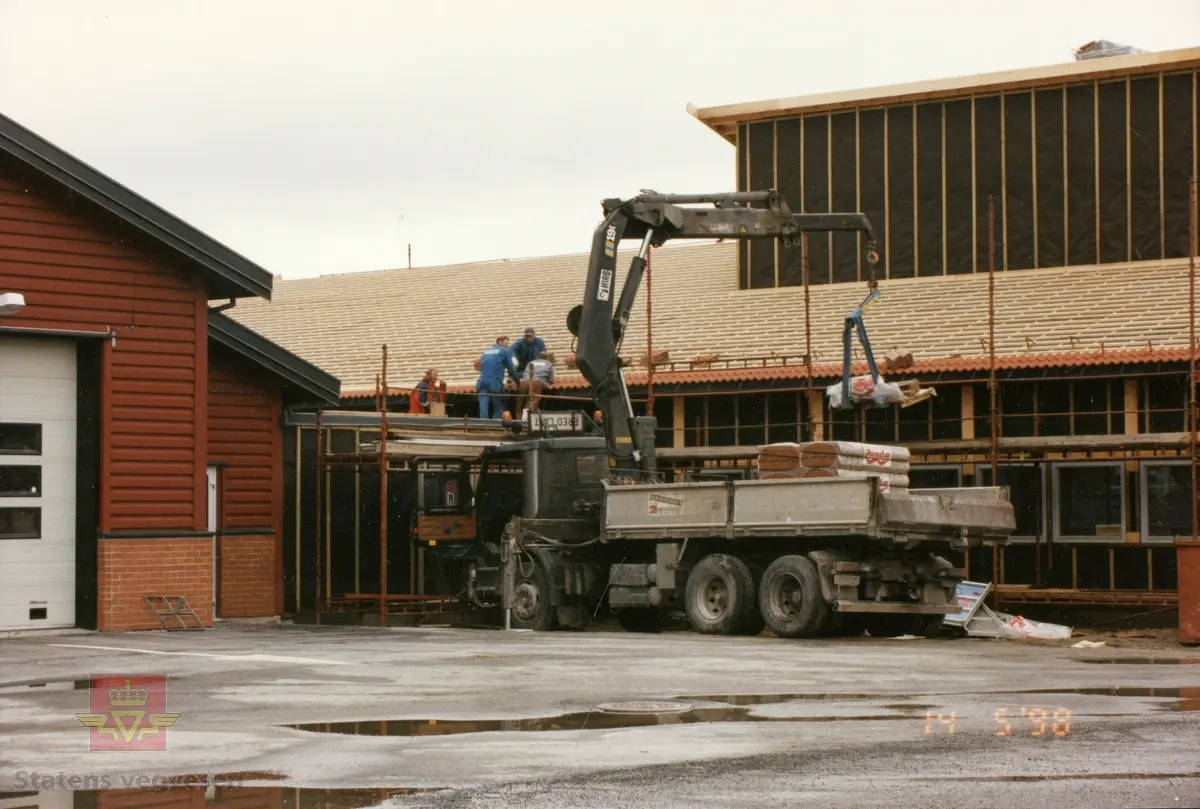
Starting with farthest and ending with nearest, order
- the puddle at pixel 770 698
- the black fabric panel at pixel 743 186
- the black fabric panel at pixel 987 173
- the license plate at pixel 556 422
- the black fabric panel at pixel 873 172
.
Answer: the black fabric panel at pixel 743 186, the black fabric panel at pixel 873 172, the black fabric panel at pixel 987 173, the license plate at pixel 556 422, the puddle at pixel 770 698

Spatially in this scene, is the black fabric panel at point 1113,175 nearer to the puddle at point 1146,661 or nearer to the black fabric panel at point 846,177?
the black fabric panel at point 846,177

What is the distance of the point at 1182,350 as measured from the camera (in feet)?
76.1

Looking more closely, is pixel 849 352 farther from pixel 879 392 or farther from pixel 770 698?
pixel 770 698

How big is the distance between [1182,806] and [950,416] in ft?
59.9

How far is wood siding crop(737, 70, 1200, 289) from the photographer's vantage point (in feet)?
94.6

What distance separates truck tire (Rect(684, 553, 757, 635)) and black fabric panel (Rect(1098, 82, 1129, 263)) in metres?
11.3

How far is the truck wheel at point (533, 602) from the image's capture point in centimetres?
2275

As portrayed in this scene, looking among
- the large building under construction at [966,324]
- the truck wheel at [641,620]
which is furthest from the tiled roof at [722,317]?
the truck wheel at [641,620]

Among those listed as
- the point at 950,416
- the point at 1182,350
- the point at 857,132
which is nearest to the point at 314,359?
the point at 857,132

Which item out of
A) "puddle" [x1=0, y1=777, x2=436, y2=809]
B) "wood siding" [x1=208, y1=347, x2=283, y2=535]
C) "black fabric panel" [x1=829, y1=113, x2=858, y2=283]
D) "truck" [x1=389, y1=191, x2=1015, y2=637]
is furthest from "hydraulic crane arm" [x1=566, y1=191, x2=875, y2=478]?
"puddle" [x1=0, y1=777, x2=436, y2=809]

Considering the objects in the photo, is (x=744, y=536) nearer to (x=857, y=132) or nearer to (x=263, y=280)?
(x=263, y=280)

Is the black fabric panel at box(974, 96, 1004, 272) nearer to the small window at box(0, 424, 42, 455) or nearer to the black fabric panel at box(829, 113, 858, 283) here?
the black fabric panel at box(829, 113, 858, 283)

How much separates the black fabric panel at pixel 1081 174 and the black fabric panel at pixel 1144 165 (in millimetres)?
638

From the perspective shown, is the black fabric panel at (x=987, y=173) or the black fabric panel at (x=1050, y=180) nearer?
the black fabric panel at (x=1050, y=180)
